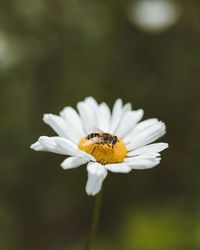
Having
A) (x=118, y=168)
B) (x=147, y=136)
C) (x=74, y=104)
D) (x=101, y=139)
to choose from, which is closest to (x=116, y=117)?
(x=147, y=136)

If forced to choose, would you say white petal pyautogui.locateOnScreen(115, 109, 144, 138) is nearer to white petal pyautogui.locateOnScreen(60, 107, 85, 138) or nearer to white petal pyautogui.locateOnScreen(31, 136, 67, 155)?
white petal pyautogui.locateOnScreen(60, 107, 85, 138)

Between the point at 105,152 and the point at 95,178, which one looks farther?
the point at 105,152

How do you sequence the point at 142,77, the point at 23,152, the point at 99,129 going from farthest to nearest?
1. the point at 142,77
2. the point at 23,152
3. the point at 99,129

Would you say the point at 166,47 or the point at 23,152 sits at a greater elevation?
the point at 166,47

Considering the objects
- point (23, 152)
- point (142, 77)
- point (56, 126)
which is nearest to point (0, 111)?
point (23, 152)

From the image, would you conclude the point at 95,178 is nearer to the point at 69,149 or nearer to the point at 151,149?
the point at 69,149

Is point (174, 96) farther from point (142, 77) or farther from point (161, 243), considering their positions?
point (161, 243)

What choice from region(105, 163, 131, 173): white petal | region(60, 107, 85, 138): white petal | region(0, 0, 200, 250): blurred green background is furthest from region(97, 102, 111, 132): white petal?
region(0, 0, 200, 250): blurred green background
